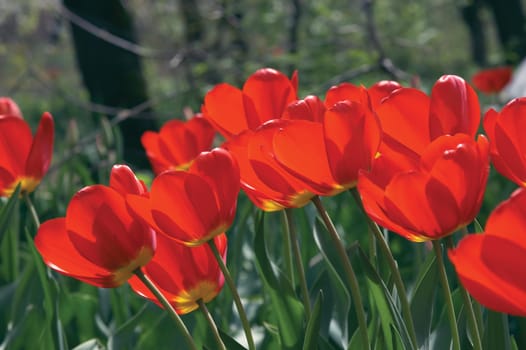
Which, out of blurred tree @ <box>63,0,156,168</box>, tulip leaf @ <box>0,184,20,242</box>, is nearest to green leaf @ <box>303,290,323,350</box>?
tulip leaf @ <box>0,184,20,242</box>

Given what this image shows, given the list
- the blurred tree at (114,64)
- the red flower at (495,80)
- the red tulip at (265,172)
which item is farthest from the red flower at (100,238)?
the blurred tree at (114,64)

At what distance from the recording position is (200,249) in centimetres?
90

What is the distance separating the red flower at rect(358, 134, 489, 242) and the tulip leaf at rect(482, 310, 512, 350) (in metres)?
0.12

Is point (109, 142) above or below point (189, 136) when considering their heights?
below

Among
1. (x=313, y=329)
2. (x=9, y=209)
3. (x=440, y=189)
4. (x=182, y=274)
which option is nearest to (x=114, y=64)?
(x=9, y=209)

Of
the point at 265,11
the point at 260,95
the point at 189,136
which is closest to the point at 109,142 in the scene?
the point at 189,136

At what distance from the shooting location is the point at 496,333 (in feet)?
2.59

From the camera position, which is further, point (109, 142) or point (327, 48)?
point (327, 48)

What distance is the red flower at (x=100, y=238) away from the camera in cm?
80

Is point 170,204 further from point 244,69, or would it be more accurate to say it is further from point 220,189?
point 244,69

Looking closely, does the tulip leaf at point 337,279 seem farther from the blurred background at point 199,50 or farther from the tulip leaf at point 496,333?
the blurred background at point 199,50

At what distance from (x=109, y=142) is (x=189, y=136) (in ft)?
1.88

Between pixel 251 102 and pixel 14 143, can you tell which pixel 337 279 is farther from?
pixel 14 143

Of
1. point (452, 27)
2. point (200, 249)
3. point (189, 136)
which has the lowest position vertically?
point (452, 27)
